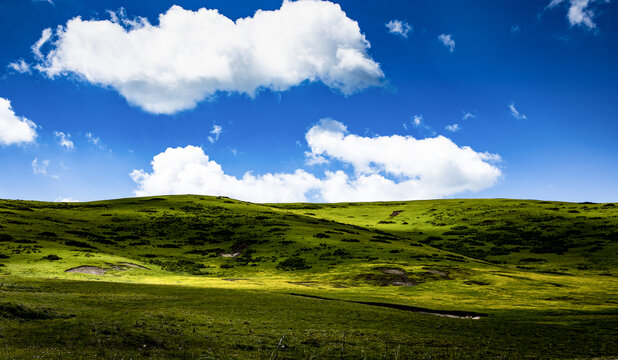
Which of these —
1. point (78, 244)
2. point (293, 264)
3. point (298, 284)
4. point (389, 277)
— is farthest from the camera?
point (78, 244)

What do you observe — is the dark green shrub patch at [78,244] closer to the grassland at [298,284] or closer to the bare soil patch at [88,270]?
the grassland at [298,284]

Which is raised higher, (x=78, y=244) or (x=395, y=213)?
(x=395, y=213)

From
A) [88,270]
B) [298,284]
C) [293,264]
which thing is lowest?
[298,284]

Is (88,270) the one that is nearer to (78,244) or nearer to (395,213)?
(78,244)

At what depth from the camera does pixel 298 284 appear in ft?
164

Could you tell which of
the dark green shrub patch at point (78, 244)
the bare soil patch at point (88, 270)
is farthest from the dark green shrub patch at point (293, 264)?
the dark green shrub patch at point (78, 244)

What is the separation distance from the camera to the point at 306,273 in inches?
2314

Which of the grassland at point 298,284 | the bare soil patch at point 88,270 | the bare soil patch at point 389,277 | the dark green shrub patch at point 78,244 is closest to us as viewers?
the grassland at point 298,284

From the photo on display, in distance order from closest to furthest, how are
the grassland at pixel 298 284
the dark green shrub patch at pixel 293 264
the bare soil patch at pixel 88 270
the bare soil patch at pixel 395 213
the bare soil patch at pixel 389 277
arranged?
the grassland at pixel 298 284
the bare soil patch at pixel 88 270
the bare soil patch at pixel 389 277
the dark green shrub patch at pixel 293 264
the bare soil patch at pixel 395 213

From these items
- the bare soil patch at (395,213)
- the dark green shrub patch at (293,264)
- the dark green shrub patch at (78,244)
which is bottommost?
the dark green shrub patch at (293,264)

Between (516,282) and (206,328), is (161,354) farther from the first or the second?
(516,282)

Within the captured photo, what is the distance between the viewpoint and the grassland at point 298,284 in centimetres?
1972

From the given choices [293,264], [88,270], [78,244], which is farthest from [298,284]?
[78,244]

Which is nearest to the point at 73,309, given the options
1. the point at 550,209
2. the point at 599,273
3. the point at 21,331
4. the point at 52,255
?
the point at 21,331
